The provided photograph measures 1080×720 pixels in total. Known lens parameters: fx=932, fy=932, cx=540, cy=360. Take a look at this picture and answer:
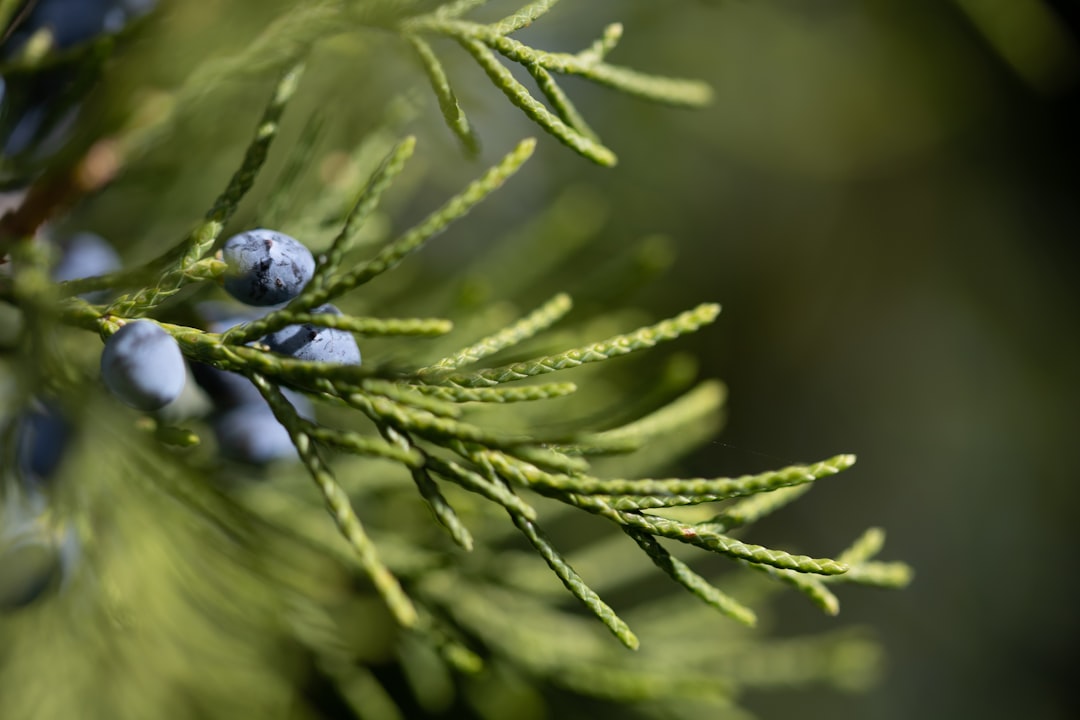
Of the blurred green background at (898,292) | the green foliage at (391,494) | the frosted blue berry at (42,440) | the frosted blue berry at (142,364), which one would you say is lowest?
the blurred green background at (898,292)

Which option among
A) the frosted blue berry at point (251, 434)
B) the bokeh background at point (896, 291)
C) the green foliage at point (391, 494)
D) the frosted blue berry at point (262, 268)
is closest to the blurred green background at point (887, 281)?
the bokeh background at point (896, 291)

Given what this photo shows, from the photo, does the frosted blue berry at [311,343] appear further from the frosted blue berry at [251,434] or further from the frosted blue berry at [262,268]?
the frosted blue berry at [251,434]

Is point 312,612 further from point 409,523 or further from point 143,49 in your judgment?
point 143,49

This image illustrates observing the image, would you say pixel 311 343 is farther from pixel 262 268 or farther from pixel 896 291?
pixel 896 291

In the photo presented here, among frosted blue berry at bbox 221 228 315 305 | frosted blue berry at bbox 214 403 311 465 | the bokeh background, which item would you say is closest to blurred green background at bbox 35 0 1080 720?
the bokeh background

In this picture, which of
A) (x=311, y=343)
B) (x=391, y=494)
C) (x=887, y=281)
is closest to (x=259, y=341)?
(x=311, y=343)

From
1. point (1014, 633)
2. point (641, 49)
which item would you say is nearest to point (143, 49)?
point (641, 49)
